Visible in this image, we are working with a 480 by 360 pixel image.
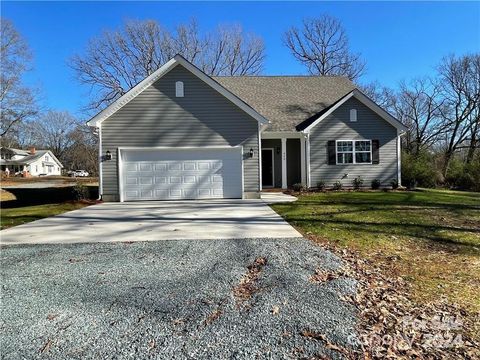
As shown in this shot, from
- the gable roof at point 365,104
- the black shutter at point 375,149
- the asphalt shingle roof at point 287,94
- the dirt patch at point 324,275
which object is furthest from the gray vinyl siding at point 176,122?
the dirt patch at point 324,275

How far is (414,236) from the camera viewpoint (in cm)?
713

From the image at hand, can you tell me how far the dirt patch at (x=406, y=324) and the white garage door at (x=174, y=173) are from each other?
1015cm

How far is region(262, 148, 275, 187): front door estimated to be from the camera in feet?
60.3

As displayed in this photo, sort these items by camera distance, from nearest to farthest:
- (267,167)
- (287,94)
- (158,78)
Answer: (158,78) → (267,167) → (287,94)

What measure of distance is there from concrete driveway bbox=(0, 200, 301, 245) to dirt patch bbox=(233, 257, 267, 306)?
1.96 meters

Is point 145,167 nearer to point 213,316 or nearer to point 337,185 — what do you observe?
point 337,185

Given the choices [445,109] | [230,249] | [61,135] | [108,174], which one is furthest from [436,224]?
[61,135]

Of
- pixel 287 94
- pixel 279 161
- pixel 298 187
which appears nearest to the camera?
pixel 298 187

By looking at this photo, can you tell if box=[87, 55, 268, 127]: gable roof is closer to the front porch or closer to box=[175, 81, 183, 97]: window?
box=[175, 81, 183, 97]: window

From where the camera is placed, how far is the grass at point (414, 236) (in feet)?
14.6

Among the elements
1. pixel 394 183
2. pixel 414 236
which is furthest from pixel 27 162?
pixel 414 236

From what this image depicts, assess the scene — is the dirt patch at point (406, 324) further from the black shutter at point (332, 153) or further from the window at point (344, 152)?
the window at point (344, 152)

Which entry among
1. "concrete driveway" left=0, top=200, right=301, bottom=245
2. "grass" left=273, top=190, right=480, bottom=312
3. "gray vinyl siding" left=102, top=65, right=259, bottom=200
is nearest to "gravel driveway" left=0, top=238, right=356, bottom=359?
"grass" left=273, top=190, right=480, bottom=312

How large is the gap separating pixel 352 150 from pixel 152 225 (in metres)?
11.7
